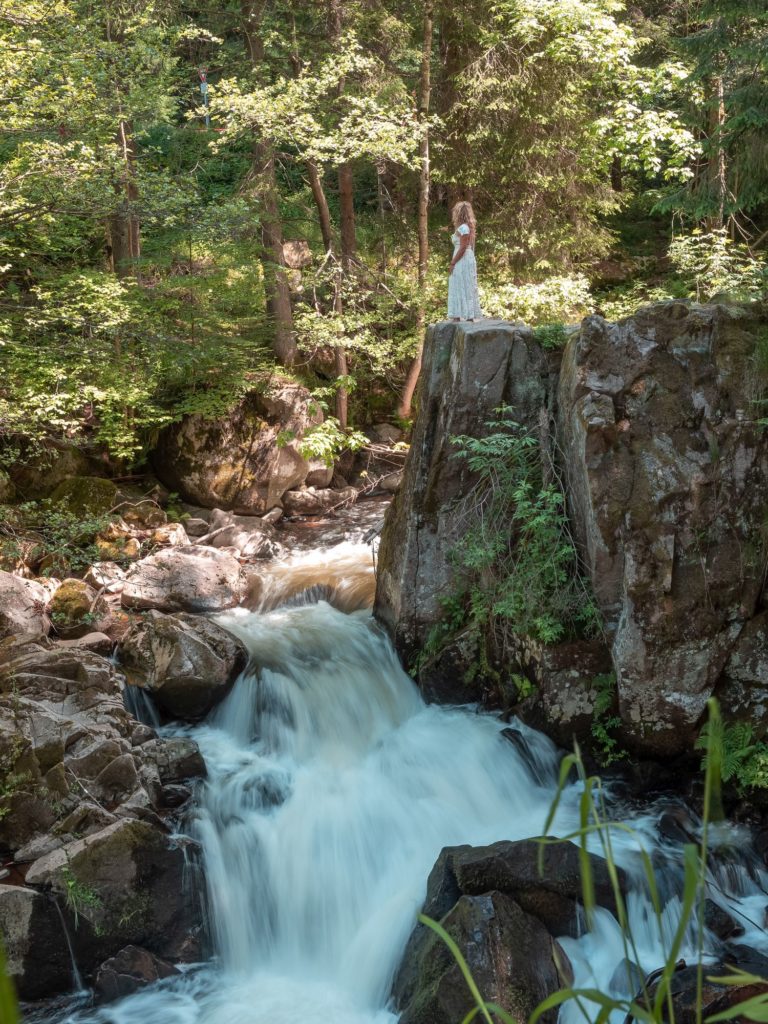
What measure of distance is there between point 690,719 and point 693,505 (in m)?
1.77

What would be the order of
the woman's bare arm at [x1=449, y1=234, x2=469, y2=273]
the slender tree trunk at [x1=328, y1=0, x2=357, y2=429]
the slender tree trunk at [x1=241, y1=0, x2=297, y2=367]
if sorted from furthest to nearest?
the slender tree trunk at [x1=328, y1=0, x2=357, y2=429] → the slender tree trunk at [x1=241, y1=0, x2=297, y2=367] → the woman's bare arm at [x1=449, y1=234, x2=469, y2=273]

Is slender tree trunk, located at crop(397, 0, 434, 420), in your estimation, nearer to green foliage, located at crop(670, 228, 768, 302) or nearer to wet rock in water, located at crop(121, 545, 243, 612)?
green foliage, located at crop(670, 228, 768, 302)

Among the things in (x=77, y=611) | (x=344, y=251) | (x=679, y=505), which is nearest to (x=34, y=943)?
(x=77, y=611)

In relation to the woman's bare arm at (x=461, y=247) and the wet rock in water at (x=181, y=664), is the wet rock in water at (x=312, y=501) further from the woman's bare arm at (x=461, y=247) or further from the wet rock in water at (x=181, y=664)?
the wet rock in water at (x=181, y=664)

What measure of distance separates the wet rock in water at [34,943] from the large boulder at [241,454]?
8.28 meters

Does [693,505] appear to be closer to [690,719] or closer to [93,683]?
[690,719]

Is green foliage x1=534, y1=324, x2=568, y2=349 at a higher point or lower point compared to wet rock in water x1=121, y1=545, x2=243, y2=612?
higher

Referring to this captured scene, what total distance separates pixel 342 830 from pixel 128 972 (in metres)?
1.89

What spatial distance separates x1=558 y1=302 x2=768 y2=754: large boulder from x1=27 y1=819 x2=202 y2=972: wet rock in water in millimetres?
3815

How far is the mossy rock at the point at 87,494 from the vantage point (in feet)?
38.7

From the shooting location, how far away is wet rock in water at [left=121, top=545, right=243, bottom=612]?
10.0 metres

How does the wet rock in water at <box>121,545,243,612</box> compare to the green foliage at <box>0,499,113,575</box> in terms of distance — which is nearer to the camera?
the green foliage at <box>0,499,113,575</box>

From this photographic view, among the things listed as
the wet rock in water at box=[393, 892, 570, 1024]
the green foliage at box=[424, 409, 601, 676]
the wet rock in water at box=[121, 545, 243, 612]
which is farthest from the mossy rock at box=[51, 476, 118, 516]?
the wet rock in water at box=[393, 892, 570, 1024]

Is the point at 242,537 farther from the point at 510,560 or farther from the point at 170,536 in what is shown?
the point at 510,560
